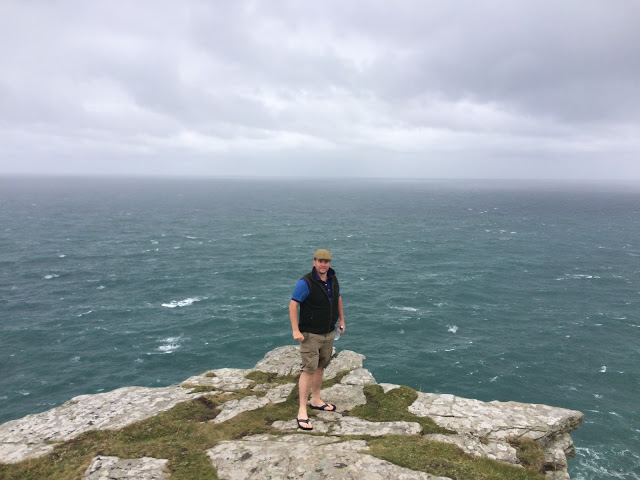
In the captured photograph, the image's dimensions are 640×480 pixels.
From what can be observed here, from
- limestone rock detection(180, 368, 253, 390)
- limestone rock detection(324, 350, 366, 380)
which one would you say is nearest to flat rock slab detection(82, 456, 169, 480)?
limestone rock detection(180, 368, 253, 390)

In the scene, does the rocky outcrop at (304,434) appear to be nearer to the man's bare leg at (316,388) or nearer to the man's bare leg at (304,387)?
the man's bare leg at (316,388)

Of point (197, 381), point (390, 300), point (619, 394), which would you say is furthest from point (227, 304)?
point (619, 394)

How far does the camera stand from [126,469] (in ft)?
31.0

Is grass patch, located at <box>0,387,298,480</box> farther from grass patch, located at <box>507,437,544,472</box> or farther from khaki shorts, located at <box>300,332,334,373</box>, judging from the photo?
grass patch, located at <box>507,437,544,472</box>

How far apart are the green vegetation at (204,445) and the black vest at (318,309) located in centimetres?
343

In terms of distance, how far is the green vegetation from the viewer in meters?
9.52

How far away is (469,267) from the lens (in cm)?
8831

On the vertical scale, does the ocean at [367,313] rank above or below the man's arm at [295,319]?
below

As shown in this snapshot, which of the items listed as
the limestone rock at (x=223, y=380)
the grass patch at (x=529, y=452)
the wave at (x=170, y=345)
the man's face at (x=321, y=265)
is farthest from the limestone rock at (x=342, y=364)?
the wave at (x=170, y=345)

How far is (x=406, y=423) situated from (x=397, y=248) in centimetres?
9854

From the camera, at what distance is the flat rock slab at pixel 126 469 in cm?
920

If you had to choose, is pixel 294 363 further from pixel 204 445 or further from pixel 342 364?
pixel 204 445

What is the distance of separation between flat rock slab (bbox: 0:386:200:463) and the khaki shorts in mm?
5794

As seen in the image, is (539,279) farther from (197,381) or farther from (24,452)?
(24,452)
